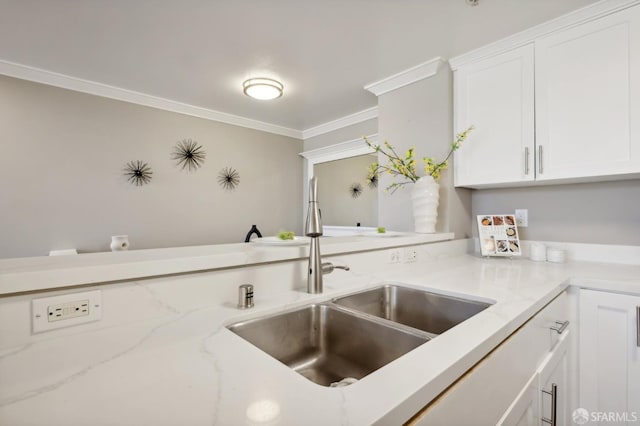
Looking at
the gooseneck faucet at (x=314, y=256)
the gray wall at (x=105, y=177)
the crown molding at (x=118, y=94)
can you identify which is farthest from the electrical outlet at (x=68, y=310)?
the crown molding at (x=118, y=94)

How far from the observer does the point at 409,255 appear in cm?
169

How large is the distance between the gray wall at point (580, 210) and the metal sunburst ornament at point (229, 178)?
3.02 metres

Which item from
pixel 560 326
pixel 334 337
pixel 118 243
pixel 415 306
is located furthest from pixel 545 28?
pixel 118 243

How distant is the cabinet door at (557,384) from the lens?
1.05 meters

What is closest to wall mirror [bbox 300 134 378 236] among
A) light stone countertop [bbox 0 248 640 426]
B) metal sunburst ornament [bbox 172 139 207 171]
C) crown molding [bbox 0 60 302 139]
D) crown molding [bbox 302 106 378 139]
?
crown molding [bbox 302 106 378 139]

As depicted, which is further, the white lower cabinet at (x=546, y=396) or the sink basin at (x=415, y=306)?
the sink basin at (x=415, y=306)

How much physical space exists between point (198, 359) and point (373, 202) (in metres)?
3.25

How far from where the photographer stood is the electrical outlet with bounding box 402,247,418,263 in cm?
166

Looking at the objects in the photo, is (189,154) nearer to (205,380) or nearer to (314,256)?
(314,256)

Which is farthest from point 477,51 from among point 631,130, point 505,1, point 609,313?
point 609,313

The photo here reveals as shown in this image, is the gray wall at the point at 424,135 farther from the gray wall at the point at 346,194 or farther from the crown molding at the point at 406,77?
the gray wall at the point at 346,194

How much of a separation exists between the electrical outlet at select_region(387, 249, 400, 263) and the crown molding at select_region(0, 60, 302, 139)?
3.11m

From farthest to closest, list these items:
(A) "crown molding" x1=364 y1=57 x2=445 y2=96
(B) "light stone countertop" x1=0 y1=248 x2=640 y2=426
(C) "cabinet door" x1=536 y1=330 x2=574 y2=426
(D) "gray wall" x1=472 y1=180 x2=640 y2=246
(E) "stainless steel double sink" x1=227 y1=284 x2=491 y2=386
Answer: (A) "crown molding" x1=364 y1=57 x2=445 y2=96 → (D) "gray wall" x1=472 y1=180 x2=640 y2=246 → (C) "cabinet door" x1=536 y1=330 x2=574 y2=426 → (E) "stainless steel double sink" x1=227 y1=284 x2=491 y2=386 → (B) "light stone countertop" x1=0 y1=248 x2=640 y2=426

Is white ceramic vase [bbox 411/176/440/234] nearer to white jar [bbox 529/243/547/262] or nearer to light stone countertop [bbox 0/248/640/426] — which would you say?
white jar [bbox 529/243/547/262]
